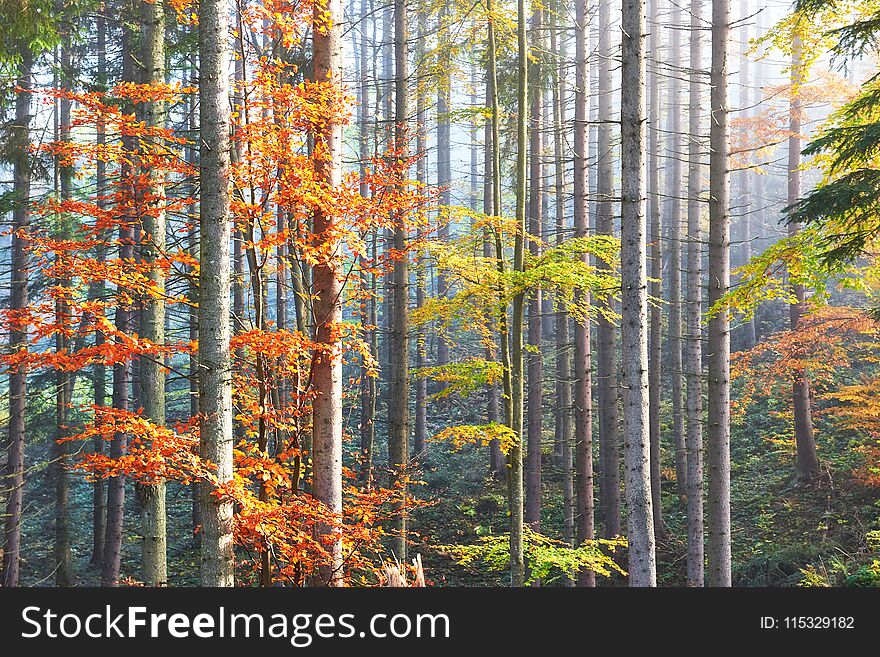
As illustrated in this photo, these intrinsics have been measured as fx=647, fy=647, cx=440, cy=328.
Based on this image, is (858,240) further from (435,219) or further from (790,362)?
(790,362)

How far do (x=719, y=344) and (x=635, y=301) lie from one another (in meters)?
3.56

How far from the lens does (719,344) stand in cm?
1000

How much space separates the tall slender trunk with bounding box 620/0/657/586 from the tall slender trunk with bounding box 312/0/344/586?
326 cm

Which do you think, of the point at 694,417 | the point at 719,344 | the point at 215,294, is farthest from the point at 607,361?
the point at 215,294

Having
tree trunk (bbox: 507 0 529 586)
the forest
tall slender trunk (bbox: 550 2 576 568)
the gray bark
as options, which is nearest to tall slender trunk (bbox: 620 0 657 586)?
the forest

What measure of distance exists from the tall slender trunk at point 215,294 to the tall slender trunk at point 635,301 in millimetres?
4198

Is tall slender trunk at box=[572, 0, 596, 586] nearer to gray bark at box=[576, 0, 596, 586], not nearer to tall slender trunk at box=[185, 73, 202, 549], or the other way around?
gray bark at box=[576, 0, 596, 586]

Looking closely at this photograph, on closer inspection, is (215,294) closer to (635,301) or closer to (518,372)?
(635,301)

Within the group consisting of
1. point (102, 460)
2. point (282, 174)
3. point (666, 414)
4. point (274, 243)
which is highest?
point (282, 174)

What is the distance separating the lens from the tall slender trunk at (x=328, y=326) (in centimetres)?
741

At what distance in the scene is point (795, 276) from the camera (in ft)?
25.6

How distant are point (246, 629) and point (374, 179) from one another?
16.4 ft

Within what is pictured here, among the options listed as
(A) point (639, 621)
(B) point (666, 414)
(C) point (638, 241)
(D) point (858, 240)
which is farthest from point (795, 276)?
(B) point (666, 414)

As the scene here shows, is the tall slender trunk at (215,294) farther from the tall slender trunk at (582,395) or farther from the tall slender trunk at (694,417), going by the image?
the tall slender trunk at (582,395)
